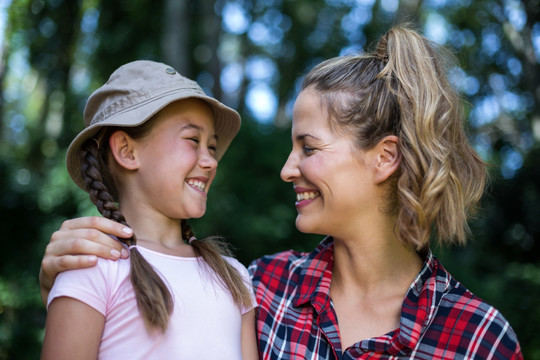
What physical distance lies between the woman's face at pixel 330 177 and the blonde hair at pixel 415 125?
0.18ft

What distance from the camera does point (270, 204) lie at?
568cm

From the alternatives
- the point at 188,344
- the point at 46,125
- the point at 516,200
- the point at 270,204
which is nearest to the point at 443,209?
the point at 188,344

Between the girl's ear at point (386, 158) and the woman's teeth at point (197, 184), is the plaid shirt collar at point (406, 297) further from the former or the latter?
the woman's teeth at point (197, 184)

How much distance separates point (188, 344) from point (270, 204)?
388 cm

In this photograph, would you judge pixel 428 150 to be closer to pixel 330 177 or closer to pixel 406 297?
pixel 330 177

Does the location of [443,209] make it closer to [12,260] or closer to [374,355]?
[374,355]

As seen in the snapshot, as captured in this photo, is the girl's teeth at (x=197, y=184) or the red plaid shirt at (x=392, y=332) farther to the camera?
the girl's teeth at (x=197, y=184)

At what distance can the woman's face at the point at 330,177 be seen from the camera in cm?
201

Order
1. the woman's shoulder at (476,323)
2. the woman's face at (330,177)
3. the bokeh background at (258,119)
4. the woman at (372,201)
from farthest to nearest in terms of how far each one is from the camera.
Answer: the bokeh background at (258,119) < the woman's face at (330,177) < the woman at (372,201) < the woman's shoulder at (476,323)

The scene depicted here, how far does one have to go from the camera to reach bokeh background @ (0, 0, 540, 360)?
17.0 feet

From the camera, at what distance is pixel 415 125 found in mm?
1968

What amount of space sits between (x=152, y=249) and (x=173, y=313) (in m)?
0.31

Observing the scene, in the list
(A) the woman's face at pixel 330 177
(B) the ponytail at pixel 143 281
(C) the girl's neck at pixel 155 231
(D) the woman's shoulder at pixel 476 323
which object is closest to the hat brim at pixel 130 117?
(B) the ponytail at pixel 143 281

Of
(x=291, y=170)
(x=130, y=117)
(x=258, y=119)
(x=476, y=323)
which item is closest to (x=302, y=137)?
(x=291, y=170)
